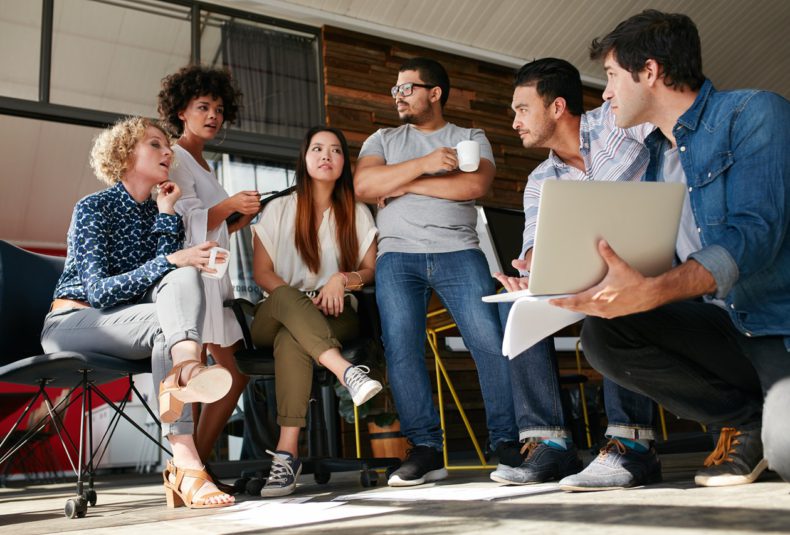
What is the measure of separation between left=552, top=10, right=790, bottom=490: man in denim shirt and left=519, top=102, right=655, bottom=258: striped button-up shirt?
0.45ft

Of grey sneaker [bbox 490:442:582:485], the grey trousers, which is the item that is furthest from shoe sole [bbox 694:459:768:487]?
the grey trousers

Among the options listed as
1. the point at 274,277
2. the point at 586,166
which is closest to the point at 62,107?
the point at 274,277

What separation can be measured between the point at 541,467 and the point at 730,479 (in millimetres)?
475

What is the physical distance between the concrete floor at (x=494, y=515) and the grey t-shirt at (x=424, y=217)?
0.76 meters

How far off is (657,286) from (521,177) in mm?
4055

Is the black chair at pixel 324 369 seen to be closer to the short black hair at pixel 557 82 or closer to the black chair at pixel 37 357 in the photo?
the black chair at pixel 37 357

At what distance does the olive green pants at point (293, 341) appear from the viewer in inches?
81.8

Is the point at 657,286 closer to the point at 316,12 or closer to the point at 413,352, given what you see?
the point at 413,352

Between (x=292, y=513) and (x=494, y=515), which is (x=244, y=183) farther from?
(x=494, y=515)

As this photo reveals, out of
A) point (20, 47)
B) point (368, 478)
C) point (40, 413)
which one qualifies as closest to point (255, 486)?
point (368, 478)

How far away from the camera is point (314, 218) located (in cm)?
246

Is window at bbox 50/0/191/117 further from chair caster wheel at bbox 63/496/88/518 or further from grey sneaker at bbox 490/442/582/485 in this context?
grey sneaker at bbox 490/442/582/485

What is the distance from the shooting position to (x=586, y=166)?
1917mm

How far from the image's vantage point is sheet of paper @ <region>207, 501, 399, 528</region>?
1277 mm
